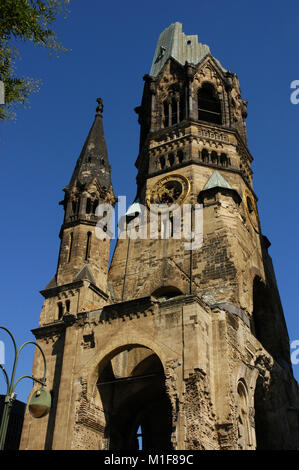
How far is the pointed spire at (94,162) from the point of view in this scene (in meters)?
32.8

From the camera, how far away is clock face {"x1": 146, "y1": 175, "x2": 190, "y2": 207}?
32938 millimetres

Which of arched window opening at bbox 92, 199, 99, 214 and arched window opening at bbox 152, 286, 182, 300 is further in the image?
arched window opening at bbox 92, 199, 99, 214

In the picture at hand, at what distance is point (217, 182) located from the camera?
1261 inches

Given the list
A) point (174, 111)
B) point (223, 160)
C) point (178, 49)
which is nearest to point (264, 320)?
point (223, 160)

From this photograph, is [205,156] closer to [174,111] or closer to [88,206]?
[174,111]

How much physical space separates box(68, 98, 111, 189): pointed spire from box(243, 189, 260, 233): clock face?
28.7 feet

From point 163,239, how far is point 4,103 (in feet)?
60.9

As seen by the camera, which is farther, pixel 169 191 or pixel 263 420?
pixel 169 191

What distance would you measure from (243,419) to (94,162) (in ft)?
57.4

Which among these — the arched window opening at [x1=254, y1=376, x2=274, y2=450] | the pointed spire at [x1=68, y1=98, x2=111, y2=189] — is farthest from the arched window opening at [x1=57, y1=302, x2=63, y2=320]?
the arched window opening at [x1=254, y1=376, x2=274, y2=450]

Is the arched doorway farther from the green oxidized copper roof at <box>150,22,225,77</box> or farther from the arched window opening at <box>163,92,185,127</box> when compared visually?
the green oxidized copper roof at <box>150,22,225,77</box>

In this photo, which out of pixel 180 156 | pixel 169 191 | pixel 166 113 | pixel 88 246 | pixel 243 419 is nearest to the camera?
pixel 243 419

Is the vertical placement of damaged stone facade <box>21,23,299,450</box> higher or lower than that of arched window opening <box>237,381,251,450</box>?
higher
